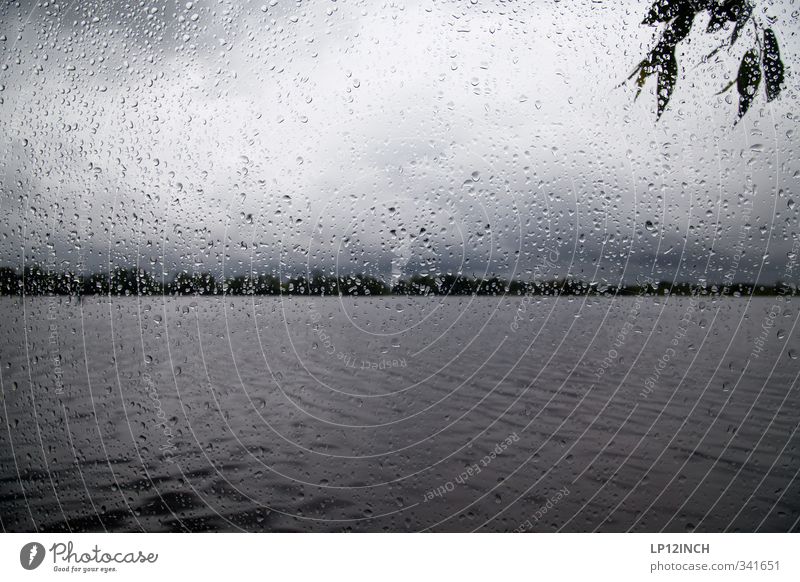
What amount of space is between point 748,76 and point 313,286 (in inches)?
40.9

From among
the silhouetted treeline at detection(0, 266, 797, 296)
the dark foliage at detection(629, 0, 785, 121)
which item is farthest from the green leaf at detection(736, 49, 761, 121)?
the silhouetted treeline at detection(0, 266, 797, 296)

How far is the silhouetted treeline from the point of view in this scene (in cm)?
113

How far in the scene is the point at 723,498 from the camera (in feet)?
5.38

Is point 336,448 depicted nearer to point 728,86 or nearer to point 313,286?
point 313,286

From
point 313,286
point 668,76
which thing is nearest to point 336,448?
point 313,286

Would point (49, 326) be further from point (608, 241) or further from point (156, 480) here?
point (608, 241)

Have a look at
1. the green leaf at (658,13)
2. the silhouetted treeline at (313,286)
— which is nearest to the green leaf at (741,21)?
the green leaf at (658,13)

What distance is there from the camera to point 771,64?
1052mm

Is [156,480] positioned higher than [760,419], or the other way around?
[156,480]

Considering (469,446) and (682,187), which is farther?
(469,446)

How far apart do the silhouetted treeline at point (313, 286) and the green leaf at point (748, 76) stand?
0.39m
